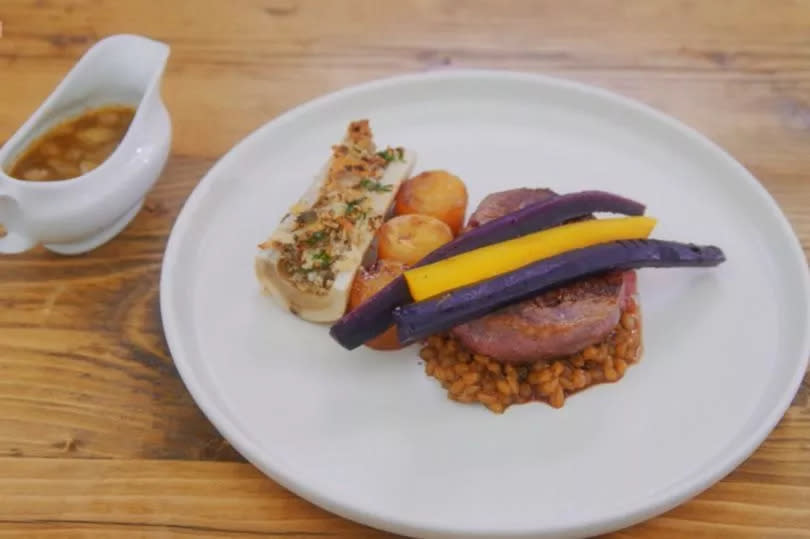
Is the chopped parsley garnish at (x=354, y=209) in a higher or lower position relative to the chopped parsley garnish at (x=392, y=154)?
lower

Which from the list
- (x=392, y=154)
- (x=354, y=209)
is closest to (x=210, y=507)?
(x=354, y=209)

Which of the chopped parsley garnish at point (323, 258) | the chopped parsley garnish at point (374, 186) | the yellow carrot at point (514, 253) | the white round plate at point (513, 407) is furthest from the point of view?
the chopped parsley garnish at point (374, 186)

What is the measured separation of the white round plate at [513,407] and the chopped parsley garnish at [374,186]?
0.35 meters

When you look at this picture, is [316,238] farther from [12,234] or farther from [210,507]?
[12,234]

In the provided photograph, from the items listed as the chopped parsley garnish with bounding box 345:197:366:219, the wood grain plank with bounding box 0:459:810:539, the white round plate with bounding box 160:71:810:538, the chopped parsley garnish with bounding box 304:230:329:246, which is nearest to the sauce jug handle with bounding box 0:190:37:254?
the white round plate with bounding box 160:71:810:538

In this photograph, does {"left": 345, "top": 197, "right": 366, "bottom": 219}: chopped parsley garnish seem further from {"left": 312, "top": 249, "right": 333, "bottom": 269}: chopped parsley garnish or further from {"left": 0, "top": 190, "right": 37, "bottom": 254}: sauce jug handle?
{"left": 0, "top": 190, "right": 37, "bottom": 254}: sauce jug handle

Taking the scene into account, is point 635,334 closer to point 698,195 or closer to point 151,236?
point 698,195

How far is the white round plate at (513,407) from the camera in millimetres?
2154

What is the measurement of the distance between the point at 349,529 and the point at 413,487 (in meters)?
0.21

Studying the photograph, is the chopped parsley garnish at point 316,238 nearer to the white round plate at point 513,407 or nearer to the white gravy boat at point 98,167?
the white round plate at point 513,407

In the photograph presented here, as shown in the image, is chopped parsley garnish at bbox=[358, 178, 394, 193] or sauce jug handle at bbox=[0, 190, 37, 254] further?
chopped parsley garnish at bbox=[358, 178, 394, 193]

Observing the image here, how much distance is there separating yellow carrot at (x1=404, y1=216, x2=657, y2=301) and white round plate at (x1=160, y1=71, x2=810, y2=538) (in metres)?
0.27

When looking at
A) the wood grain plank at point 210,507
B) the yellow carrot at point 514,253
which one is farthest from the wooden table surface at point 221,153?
the yellow carrot at point 514,253

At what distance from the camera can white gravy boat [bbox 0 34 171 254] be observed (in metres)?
2.63
